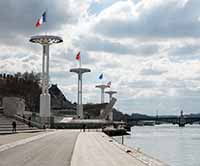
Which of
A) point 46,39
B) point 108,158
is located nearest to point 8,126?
point 46,39

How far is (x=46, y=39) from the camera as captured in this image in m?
96.2

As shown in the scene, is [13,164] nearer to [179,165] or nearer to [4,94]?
[179,165]

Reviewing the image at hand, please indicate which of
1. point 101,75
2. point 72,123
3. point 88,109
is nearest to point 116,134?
point 72,123

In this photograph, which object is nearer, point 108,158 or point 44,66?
point 108,158

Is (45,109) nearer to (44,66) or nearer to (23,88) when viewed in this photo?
(44,66)

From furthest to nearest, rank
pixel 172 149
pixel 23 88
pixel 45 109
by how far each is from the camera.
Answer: pixel 23 88 → pixel 45 109 → pixel 172 149

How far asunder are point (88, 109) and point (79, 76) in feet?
177

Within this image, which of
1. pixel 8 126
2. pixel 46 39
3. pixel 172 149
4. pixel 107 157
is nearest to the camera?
pixel 107 157

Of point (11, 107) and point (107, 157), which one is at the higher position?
point (11, 107)

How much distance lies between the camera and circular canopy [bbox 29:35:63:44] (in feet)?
315

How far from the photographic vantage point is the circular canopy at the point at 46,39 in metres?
95.9

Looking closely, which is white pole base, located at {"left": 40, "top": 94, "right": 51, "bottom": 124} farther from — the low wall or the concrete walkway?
the concrete walkway

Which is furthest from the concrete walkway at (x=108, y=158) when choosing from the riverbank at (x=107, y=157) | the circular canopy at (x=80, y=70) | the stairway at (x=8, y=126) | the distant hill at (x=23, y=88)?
the distant hill at (x=23, y=88)

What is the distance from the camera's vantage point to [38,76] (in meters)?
162
